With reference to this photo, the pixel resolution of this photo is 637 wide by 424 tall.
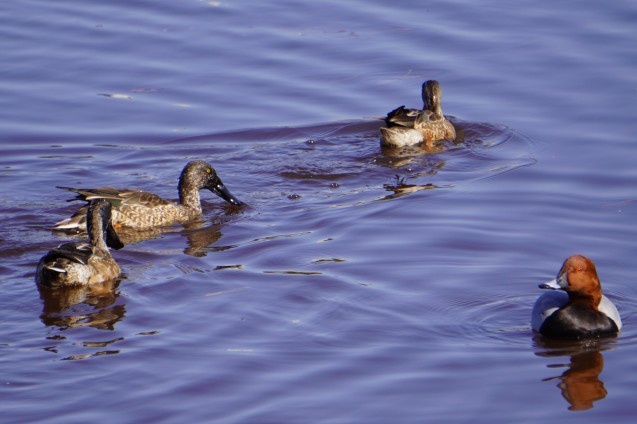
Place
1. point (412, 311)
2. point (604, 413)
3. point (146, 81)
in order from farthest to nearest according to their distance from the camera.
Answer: point (146, 81) → point (412, 311) → point (604, 413)

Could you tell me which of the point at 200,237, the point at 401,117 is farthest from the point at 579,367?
the point at 401,117

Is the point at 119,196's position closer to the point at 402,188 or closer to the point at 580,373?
the point at 402,188

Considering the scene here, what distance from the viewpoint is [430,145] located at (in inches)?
578

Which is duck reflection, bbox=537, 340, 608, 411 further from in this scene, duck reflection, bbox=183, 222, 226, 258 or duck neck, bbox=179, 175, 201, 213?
duck neck, bbox=179, 175, 201, 213

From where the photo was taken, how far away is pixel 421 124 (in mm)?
14531

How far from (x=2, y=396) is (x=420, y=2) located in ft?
38.0


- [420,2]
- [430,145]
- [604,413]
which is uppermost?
[420,2]

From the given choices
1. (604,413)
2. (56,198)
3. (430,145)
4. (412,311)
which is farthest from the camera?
(430,145)

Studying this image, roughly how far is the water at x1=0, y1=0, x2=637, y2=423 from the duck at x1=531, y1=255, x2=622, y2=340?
0.12m

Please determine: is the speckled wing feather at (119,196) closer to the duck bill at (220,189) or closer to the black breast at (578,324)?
the duck bill at (220,189)

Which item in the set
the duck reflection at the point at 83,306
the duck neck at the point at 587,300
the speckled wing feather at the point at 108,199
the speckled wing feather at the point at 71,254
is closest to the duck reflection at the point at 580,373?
the duck neck at the point at 587,300

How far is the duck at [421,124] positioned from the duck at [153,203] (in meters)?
2.40

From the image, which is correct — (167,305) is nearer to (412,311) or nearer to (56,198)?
(412,311)

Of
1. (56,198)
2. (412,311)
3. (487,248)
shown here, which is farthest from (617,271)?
(56,198)
